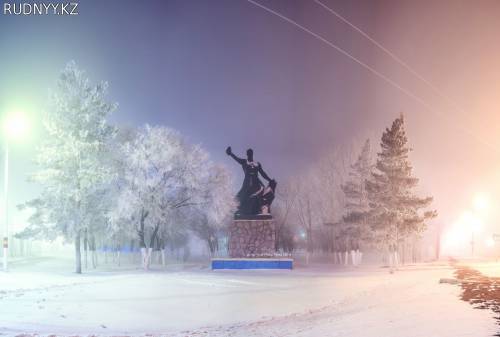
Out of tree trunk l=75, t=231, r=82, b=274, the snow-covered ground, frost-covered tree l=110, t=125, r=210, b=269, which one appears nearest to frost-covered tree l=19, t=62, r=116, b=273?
tree trunk l=75, t=231, r=82, b=274

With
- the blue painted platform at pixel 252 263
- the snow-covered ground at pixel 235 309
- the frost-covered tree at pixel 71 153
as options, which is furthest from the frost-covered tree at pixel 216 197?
the snow-covered ground at pixel 235 309

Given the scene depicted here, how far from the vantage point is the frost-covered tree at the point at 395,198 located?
4569cm

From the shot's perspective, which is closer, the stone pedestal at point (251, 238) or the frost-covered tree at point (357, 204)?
the stone pedestal at point (251, 238)

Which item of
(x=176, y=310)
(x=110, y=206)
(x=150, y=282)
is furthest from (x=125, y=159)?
(x=176, y=310)

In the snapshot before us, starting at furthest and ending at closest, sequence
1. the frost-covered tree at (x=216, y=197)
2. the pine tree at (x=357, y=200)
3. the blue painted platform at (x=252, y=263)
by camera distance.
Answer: the pine tree at (x=357, y=200), the frost-covered tree at (x=216, y=197), the blue painted platform at (x=252, y=263)

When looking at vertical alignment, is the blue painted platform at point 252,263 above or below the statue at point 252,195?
below

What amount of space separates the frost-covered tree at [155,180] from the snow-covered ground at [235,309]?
13.9 m

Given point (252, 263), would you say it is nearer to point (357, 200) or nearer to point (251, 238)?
point (251, 238)

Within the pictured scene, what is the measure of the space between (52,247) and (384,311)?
221 feet

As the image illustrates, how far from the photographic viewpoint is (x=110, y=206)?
4681cm

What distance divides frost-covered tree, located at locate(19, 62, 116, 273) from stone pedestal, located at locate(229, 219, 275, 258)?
1091 centimetres

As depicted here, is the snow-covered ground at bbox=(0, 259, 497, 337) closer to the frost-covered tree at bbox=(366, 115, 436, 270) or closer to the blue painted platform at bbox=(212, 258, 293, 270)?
the blue painted platform at bbox=(212, 258, 293, 270)

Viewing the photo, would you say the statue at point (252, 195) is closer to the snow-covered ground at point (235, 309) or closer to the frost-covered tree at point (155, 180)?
the frost-covered tree at point (155, 180)

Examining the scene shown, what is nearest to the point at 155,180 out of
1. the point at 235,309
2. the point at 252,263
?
the point at 252,263
